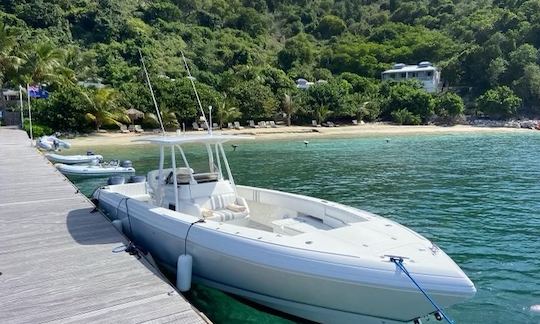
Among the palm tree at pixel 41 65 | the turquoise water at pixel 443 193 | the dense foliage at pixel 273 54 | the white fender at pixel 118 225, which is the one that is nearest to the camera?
the turquoise water at pixel 443 193

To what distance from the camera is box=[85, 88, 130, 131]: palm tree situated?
41.1m

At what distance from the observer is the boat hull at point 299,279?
20.1ft

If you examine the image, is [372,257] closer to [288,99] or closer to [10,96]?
[288,99]

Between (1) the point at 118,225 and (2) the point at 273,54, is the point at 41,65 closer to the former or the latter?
(1) the point at 118,225

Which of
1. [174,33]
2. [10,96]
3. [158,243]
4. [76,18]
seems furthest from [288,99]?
[76,18]

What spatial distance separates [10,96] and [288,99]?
3073cm

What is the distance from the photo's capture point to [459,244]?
37.2ft

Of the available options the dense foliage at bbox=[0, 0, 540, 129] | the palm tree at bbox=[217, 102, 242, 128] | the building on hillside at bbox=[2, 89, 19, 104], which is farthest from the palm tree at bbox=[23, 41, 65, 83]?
the palm tree at bbox=[217, 102, 242, 128]

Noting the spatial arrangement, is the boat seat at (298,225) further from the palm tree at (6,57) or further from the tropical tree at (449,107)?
the tropical tree at (449,107)

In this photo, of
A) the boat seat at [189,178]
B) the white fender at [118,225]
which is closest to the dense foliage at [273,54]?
the white fender at [118,225]

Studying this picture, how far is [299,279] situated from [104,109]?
39004 mm

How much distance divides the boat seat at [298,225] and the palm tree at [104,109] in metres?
35.5

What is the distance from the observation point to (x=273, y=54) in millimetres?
99375

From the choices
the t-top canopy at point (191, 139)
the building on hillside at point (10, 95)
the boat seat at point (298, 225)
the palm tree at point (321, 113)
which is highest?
the building on hillside at point (10, 95)
